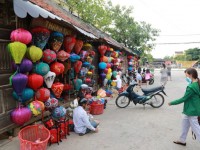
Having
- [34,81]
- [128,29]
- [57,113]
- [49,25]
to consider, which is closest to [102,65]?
[49,25]

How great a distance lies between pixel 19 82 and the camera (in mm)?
4266

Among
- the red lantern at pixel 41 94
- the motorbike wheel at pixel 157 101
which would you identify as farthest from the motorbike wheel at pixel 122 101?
the red lantern at pixel 41 94

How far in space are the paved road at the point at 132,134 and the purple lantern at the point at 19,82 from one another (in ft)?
4.25

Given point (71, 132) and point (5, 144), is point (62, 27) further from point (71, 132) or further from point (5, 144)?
point (5, 144)

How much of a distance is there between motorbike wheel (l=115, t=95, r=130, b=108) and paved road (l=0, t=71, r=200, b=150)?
0.88 m

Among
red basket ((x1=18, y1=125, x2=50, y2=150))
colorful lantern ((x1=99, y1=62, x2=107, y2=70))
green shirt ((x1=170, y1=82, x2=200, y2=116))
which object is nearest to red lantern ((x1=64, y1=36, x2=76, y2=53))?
red basket ((x1=18, y1=125, x2=50, y2=150))

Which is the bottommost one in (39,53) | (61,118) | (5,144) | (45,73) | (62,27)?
(5,144)

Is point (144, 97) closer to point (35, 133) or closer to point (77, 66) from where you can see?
point (77, 66)

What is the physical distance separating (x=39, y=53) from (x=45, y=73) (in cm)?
58

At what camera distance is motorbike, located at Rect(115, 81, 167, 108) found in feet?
27.7

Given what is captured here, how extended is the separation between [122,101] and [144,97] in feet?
3.17

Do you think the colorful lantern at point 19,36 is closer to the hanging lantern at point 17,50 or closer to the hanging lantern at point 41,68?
the hanging lantern at point 17,50

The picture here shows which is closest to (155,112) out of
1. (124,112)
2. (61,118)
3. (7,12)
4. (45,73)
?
(124,112)

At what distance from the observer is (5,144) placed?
4.68 m
